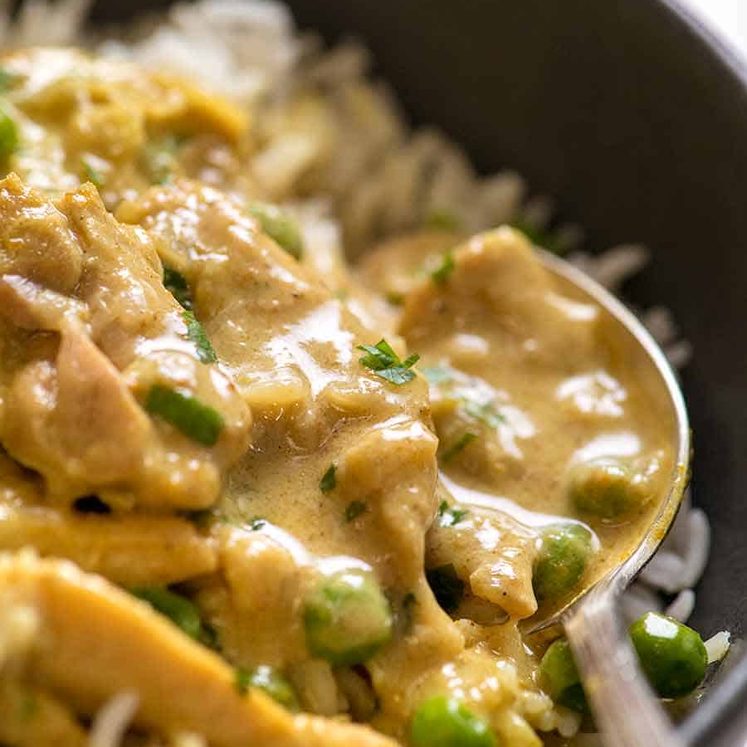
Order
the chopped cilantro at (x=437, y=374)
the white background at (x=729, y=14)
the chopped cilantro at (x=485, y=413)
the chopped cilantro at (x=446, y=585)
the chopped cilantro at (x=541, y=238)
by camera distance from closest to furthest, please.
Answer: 1. the chopped cilantro at (x=446, y=585)
2. the chopped cilantro at (x=485, y=413)
3. the chopped cilantro at (x=437, y=374)
4. the chopped cilantro at (x=541, y=238)
5. the white background at (x=729, y=14)

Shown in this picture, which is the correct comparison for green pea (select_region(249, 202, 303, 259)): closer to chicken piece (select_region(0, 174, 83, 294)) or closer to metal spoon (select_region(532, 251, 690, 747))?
chicken piece (select_region(0, 174, 83, 294))

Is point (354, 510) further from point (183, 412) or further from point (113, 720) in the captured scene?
point (113, 720)

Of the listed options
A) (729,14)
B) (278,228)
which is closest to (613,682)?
(278,228)

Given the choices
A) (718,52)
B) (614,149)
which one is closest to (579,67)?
(614,149)

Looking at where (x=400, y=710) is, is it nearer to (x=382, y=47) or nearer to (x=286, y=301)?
(x=286, y=301)

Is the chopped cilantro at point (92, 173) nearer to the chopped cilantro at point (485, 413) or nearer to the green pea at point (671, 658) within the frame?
the chopped cilantro at point (485, 413)

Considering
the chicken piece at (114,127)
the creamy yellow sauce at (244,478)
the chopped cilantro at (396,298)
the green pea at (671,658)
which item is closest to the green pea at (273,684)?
the creamy yellow sauce at (244,478)
